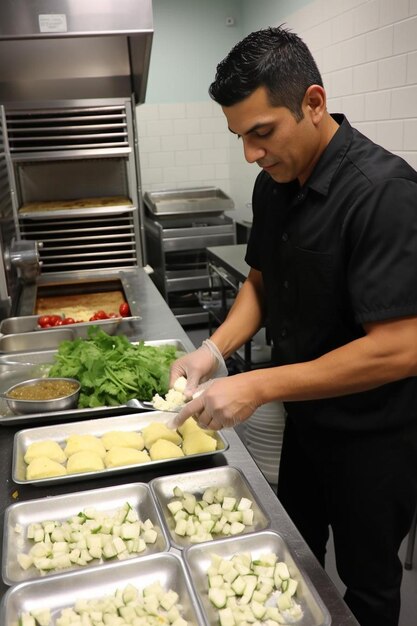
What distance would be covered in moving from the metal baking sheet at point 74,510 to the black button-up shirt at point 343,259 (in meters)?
0.56

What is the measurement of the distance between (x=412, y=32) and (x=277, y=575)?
2978 millimetres

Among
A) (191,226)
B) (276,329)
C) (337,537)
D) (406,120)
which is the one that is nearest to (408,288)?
(276,329)

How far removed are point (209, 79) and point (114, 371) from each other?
17.6ft

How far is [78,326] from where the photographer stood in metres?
2.35

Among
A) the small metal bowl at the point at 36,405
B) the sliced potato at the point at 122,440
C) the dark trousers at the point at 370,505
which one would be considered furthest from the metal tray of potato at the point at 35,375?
the dark trousers at the point at 370,505

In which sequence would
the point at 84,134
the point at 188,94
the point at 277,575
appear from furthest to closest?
the point at 188,94
the point at 84,134
the point at 277,575

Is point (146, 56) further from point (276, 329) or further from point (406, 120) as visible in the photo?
point (276, 329)

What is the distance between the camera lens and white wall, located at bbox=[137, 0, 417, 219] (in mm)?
3792

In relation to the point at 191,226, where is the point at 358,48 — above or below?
above

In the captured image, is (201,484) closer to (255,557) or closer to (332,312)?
(255,557)

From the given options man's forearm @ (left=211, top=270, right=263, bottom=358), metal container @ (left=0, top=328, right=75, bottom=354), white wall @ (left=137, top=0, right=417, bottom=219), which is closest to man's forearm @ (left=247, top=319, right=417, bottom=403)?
man's forearm @ (left=211, top=270, right=263, bottom=358)

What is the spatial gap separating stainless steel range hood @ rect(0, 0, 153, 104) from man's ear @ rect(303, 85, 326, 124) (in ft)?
5.36

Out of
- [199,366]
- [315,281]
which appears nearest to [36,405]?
[199,366]

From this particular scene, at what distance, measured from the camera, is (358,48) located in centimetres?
359
